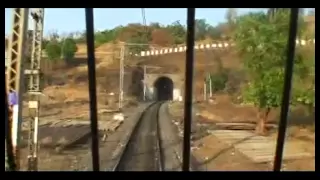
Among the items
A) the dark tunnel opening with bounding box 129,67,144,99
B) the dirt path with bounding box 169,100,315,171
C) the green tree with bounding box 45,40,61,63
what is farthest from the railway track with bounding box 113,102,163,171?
the dark tunnel opening with bounding box 129,67,144,99

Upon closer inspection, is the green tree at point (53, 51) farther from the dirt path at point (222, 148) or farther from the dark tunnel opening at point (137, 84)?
the dark tunnel opening at point (137, 84)

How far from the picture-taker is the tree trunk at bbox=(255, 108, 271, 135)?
33.1 feet

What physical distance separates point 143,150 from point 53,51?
458 centimetres

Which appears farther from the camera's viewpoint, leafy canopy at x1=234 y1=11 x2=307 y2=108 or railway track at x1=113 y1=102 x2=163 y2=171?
leafy canopy at x1=234 y1=11 x2=307 y2=108

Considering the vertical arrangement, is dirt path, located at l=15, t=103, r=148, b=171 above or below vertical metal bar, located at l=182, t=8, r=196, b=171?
below

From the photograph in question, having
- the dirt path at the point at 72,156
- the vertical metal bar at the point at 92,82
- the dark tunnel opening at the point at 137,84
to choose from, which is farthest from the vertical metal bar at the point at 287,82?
the dark tunnel opening at the point at 137,84

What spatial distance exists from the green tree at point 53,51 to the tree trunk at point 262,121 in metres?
6.66

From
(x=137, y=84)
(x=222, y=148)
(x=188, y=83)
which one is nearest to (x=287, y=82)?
(x=188, y=83)

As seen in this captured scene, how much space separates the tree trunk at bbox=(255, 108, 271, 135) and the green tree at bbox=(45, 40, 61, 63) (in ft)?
21.9

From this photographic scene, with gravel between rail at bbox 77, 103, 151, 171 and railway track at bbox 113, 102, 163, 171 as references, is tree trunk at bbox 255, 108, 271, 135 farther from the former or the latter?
gravel between rail at bbox 77, 103, 151, 171

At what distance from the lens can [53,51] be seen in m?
3.80

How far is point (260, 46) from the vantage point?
914 centimetres
